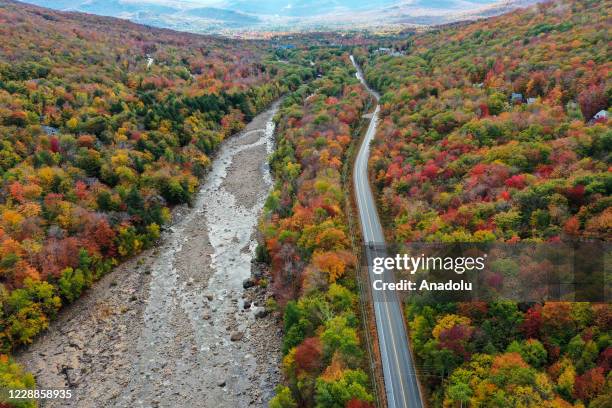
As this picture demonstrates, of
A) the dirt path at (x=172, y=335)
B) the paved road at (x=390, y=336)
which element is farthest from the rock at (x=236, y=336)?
the paved road at (x=390, y=336)

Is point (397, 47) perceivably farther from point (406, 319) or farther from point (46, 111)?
point (406, 319)

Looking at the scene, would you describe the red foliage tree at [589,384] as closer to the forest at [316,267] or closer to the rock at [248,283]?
the forest at [316,267]

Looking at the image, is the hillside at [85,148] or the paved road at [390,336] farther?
the hillside at [85,148]

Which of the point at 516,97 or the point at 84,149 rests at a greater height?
the point at 516,97

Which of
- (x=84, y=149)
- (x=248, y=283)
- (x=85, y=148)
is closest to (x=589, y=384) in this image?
(x=248, y=283)

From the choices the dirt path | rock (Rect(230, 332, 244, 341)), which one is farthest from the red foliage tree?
rock (Rect(230, 332, 244, 341))

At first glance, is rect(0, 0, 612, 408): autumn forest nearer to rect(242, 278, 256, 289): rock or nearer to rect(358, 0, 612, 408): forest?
rect(358, 0, 612, 408): forest

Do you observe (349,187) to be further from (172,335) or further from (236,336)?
(172,335)
